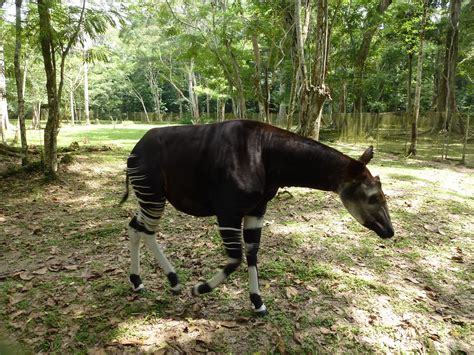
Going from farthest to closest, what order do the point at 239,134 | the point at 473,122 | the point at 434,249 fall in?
the point at 473,122 < the point at 434,249 < the point at 239,134

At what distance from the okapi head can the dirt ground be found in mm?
1084

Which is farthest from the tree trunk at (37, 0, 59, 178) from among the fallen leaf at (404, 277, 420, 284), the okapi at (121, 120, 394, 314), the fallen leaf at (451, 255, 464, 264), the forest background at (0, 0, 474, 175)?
the fallen leaf at (451, 255, 464, 264)

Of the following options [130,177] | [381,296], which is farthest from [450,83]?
[130,177]

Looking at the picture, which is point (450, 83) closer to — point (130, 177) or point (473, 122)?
point (473, 122)

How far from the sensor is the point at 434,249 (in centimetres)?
520

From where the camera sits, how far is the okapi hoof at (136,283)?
3754mm

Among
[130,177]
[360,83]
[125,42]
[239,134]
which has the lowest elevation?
[130,177]

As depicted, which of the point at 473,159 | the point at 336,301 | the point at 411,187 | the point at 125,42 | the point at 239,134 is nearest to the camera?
the point at 239,134

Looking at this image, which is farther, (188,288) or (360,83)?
(360,83)

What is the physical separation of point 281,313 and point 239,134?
183 cm

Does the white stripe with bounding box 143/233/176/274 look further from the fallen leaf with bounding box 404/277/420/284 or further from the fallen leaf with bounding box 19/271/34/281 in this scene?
the fallen leaf with bounding box 404/277/420/284

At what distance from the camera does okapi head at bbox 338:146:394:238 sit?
297cm

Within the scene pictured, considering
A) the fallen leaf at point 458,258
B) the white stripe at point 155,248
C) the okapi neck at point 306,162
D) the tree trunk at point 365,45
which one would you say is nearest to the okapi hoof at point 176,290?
the white stripe at point 155,248

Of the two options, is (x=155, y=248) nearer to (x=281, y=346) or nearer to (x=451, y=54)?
(x=281, y=346)
